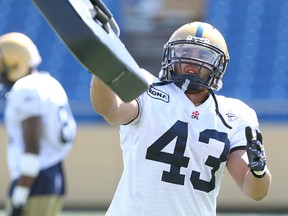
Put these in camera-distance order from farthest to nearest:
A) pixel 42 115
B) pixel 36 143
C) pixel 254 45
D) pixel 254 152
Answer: pixel 254 45 → pixel 42 115 → pixel 36 143 → pixel 254 152

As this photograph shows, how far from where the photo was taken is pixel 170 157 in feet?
10.1

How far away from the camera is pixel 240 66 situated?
364 inches

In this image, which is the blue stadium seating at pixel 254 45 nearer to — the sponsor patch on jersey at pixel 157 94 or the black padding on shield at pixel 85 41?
the sponsor patch on jersey at pixel 157 94

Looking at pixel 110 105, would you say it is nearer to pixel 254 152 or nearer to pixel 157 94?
pixel 157 94

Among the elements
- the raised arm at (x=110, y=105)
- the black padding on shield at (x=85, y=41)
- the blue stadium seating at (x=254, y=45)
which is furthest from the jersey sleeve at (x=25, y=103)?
the blue stadium seating at (x=254, y=45)

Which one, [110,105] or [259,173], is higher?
[110,105]

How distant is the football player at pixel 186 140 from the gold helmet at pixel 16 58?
2.01 metres

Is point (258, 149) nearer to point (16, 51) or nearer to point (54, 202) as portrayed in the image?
point (54, 202)

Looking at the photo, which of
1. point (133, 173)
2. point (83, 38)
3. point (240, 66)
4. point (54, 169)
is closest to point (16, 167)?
point (54, 169)

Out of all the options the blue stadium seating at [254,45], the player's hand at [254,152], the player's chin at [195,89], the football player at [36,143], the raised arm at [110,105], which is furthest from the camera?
the blue stadium seating at [254,45]

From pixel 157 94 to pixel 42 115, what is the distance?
1642 mm

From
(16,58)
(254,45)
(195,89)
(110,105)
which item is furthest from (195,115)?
(254,45)

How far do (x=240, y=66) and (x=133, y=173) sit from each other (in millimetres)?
6291

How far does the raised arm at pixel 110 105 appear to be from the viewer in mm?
2760
